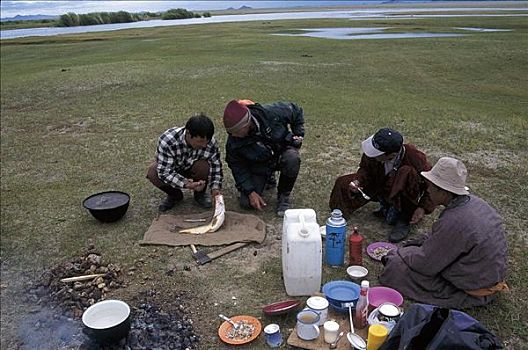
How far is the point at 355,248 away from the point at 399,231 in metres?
0.78

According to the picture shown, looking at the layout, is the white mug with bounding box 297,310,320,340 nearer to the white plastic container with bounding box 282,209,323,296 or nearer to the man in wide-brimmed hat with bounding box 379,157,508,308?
the white plastic container with bounding box 282,209,323,296

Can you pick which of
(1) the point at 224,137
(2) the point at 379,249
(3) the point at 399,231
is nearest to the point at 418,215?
A: (3) the point at 399,231

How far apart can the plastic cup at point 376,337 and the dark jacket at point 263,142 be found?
252 centimetres

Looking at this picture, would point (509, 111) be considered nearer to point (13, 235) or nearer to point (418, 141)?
point (418, 141)

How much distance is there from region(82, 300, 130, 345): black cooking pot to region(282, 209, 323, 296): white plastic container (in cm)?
121

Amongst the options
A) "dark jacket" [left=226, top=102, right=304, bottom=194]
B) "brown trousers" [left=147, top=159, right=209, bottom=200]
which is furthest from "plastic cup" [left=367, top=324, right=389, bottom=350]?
"brown trousers" [left=147, top=159, right=209, bottom=200]

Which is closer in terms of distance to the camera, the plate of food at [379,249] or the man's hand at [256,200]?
the plate of food at [379,249]

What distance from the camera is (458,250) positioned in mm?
3201

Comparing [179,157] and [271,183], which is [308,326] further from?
[271,183]

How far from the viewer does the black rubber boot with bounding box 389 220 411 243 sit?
14.7 ft

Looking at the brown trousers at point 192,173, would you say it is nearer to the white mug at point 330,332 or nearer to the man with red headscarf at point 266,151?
the man with red headscarf at point 266,151

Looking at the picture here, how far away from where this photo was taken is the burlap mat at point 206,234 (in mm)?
4566

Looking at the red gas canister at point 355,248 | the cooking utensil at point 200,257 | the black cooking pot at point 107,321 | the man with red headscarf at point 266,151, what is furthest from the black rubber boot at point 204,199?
the black cooking pot at point 107,321

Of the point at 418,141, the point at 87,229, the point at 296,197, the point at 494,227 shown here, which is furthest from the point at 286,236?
the point at 418,141
